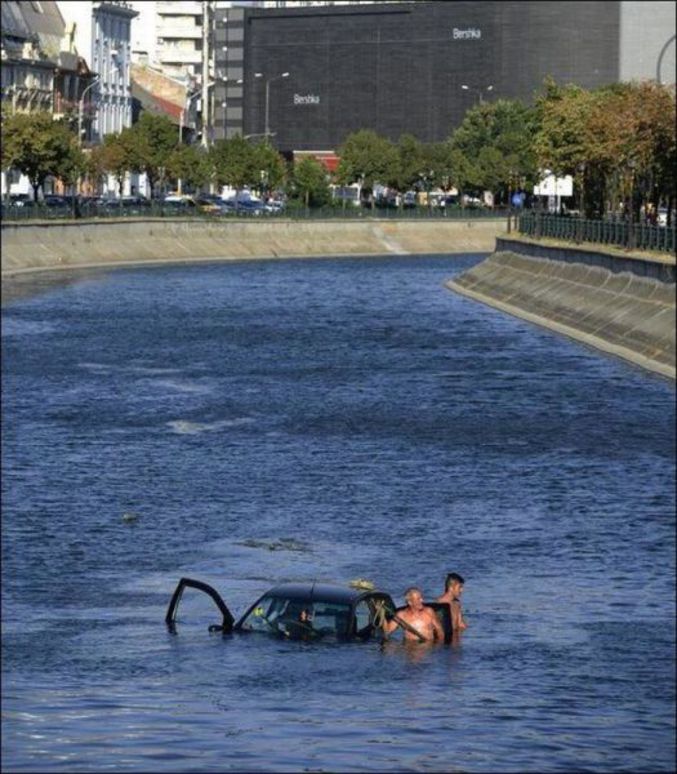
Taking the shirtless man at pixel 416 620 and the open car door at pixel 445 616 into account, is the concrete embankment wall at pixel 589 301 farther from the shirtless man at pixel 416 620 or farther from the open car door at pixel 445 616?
the shirtless man at pixel 416 620

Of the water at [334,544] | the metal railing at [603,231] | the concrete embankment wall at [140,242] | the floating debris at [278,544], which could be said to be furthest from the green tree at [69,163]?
the floating debris at [278,544]

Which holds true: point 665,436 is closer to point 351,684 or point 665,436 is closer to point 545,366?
point 545,366

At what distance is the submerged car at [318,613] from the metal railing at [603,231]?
227ft

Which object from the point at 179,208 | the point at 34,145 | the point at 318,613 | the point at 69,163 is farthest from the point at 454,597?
the point at 179,208

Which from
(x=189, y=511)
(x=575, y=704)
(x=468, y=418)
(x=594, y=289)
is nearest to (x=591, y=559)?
(x=189, y=511)

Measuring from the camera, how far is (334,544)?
1914 inches

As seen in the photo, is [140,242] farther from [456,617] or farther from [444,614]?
[444,614]

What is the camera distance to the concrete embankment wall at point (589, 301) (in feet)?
303

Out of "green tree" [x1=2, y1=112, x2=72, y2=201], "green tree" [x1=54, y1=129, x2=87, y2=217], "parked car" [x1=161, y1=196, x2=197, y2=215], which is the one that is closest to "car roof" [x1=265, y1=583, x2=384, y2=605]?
"green tree" [x1=2, y1=112, x2=72, y2=201]

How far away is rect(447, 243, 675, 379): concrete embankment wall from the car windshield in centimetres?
5043

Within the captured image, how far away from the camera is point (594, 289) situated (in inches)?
4424

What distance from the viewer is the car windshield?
35469 millimetres

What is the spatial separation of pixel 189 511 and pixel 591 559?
10479 millimetres

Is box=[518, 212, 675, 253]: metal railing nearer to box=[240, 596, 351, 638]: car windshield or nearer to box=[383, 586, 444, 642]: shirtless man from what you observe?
box=[383, 586, 444, 642]: shirtless man
